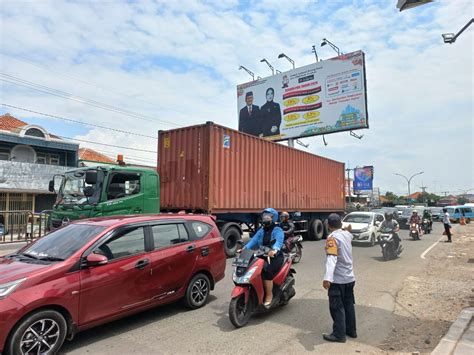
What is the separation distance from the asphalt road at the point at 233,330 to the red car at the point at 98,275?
282 millimetres

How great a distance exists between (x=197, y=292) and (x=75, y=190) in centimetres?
503

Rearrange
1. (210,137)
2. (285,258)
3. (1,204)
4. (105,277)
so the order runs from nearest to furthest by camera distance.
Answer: (105,277) < (285,258) < (210,137) < (1,204)

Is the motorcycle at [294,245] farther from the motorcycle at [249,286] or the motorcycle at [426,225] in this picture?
the motorcycle at [426,225]

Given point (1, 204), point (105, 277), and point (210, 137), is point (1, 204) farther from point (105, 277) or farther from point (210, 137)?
point (105, 277)

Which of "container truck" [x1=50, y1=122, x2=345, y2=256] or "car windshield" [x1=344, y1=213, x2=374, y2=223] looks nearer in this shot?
"container truck" [x1=50, y1=122, x2=345, y2=256]

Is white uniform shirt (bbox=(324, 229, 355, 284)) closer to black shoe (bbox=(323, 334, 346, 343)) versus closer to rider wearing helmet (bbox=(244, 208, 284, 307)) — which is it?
black shoe (bbox=(323, 334, 346, 343))

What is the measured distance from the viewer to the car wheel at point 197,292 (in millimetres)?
5820

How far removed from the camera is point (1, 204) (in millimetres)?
21016

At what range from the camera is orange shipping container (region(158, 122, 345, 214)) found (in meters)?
11.5

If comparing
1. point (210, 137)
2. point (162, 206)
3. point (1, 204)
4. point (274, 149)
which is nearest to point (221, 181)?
point (210, 137)

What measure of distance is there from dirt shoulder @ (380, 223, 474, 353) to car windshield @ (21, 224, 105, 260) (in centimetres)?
384

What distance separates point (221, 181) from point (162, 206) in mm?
2149

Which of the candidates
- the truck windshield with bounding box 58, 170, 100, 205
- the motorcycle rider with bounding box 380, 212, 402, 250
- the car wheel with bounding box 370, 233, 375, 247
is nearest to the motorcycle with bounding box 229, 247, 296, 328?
the truck windshield with bounding box 58, 170, 100, 205

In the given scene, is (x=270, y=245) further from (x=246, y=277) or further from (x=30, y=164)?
(x=30, y=164)
